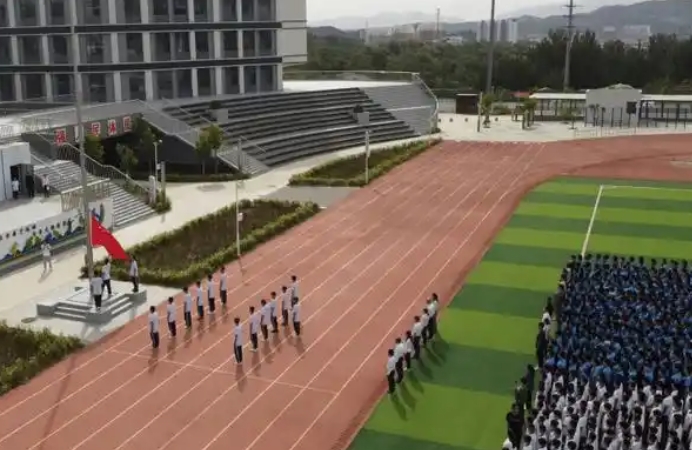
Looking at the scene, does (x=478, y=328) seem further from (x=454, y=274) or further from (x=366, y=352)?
(x=454, y=274)

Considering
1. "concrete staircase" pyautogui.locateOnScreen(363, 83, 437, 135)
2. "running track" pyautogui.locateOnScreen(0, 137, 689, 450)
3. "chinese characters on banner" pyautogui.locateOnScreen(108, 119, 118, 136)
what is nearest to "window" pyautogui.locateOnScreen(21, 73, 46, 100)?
"chinese characters on banner" pyautogui.locateOnScreen(108, 119, 118, 136)

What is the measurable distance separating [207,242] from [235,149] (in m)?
14.4

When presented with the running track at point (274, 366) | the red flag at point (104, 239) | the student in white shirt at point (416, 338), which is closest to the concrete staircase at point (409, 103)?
the running track at point (274, 366)

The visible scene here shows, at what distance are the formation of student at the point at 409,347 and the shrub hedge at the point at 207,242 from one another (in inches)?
314

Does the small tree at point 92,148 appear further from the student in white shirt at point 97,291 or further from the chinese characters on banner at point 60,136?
the student in white shirt at point 97,291

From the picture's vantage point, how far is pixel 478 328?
1878cm

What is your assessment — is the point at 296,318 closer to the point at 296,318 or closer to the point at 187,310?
the point at 296,318

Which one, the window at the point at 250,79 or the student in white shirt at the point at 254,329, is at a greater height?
the window at the point at 250,79

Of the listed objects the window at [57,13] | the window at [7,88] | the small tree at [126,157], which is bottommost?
the small tree at [126,157]

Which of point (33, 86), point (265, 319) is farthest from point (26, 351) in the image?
point (33, 86)

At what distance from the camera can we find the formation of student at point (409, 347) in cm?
1569

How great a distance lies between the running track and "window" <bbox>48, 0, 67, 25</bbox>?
75.8 ft

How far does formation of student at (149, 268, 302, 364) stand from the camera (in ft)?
58.2

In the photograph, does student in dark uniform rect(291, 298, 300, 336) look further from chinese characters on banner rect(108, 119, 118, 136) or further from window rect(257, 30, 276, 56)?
window rect(257, 30, 276, 56)
